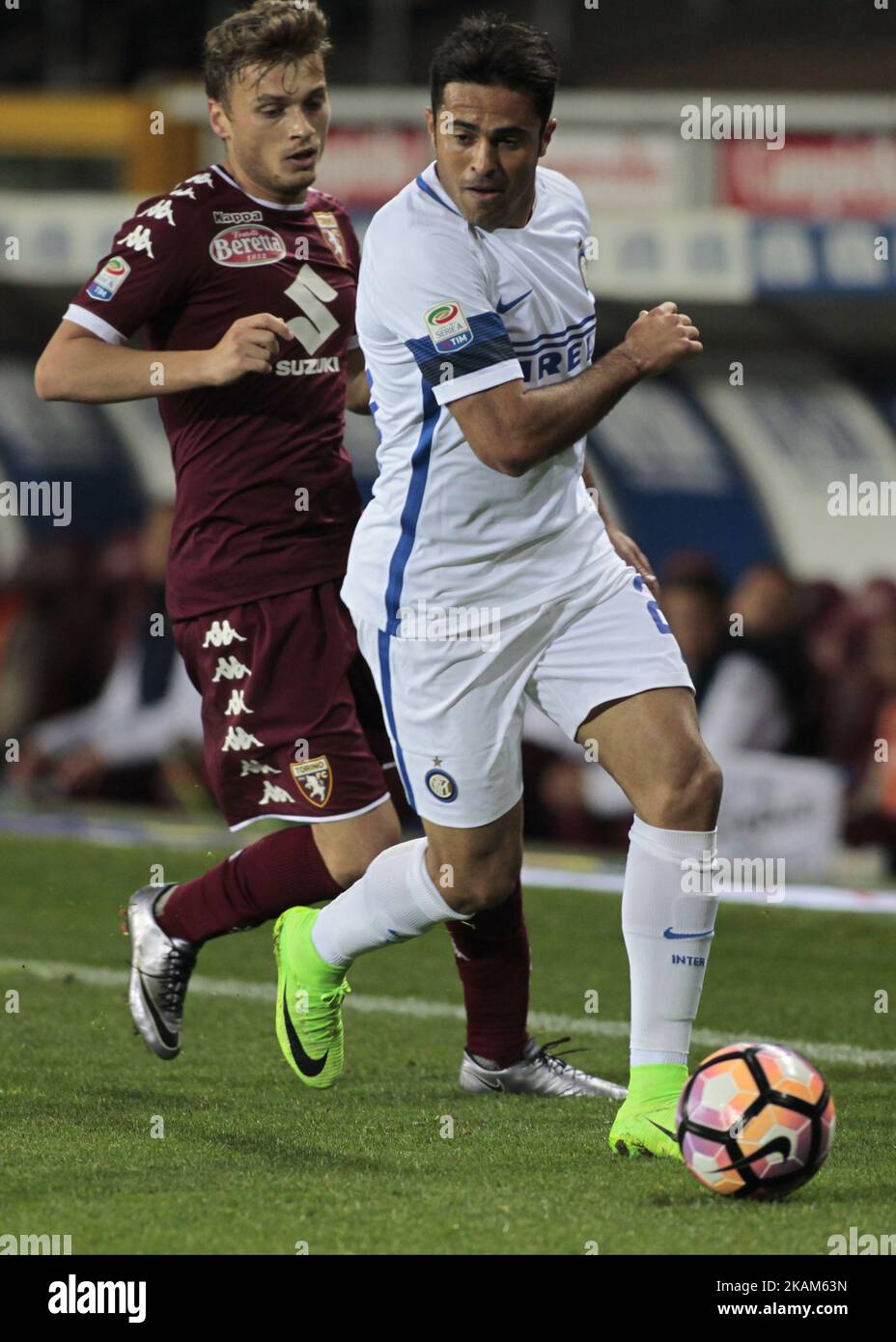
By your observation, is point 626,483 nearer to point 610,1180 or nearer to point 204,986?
point 204,986

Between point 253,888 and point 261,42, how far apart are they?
2.02 metres

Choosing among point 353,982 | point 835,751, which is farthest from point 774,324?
point 353,982

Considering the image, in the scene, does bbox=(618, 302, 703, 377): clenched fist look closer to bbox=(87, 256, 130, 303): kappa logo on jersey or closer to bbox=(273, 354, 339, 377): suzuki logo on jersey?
bbox=(273, 354, 339, 377): suzuki logo on jersey

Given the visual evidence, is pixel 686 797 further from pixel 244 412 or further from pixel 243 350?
pixel 244 412

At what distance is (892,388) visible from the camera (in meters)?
11.9

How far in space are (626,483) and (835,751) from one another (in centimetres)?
250

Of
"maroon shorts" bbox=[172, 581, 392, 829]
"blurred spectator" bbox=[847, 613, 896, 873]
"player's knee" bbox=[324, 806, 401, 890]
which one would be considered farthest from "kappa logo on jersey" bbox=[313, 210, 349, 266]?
"blurred spectator" bbox=[847, 613, 896, 873]

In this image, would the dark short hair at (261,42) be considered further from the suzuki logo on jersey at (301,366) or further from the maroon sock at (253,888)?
the maroon sock at (253,888)

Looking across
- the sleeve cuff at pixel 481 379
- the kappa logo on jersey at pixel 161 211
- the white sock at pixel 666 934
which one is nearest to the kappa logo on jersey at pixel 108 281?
the kappa logo on jersey at pixel 161 211

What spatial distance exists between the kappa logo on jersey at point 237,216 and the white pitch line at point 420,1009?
7.84ft

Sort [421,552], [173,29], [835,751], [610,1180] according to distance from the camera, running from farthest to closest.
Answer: [173,29]
[835,751]
[421,552]
[610,1180]

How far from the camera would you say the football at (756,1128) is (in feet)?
13.5

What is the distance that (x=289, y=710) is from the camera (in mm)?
5434

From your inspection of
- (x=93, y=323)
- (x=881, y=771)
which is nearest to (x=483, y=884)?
(x=93, y=323)
